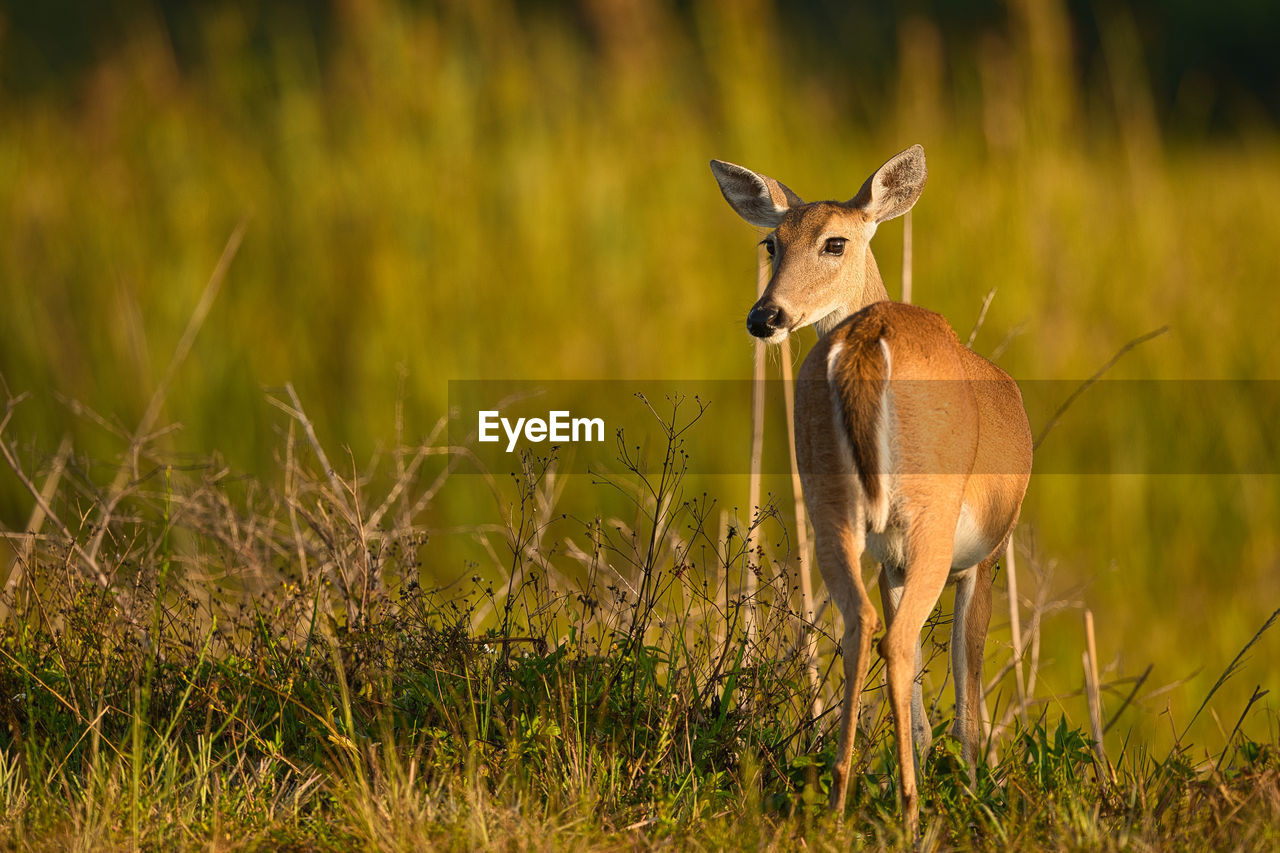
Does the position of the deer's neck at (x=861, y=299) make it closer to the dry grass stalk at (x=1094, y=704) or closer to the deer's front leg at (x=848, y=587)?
the deer's front leg at (x=848, y=587)

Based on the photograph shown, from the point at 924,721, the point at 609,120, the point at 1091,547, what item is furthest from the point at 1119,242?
the point at 924,721

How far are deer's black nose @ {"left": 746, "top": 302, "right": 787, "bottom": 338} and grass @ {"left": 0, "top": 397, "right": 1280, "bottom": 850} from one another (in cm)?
54

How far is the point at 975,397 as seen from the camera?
102 inches

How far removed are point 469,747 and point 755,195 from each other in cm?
133

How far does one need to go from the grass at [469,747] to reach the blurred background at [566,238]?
274 centimetres

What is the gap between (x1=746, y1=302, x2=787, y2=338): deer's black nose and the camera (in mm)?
2553

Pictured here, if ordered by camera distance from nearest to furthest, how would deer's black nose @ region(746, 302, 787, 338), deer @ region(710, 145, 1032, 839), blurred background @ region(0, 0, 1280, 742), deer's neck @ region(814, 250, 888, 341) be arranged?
deer @ region(710, 145, 1032, 839) → deer's black nose @ region(746, 302, 787, 338) → deer's neck @ region(814, 250, 888, 341) → blurred background @ region(0, 0, 1280, 742)

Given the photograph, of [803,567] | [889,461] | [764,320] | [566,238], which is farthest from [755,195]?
[566,238]

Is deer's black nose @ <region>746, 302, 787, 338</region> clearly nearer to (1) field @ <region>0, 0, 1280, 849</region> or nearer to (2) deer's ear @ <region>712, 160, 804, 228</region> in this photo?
(2) deer's ear @ <region>712, 160, 804, 228</region>

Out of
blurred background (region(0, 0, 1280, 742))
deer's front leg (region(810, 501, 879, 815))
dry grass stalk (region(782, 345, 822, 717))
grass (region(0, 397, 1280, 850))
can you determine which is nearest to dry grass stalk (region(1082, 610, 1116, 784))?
grass (region(0, 397, 1280, 850))

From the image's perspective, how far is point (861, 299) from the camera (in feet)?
9.32

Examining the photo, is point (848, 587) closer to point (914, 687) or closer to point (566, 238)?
point (914, 687)

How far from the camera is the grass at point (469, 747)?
108 inches

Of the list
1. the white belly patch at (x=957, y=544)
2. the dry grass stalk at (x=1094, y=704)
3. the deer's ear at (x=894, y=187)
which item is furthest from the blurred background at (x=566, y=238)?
the deer's ear at (x=894, y=187)
